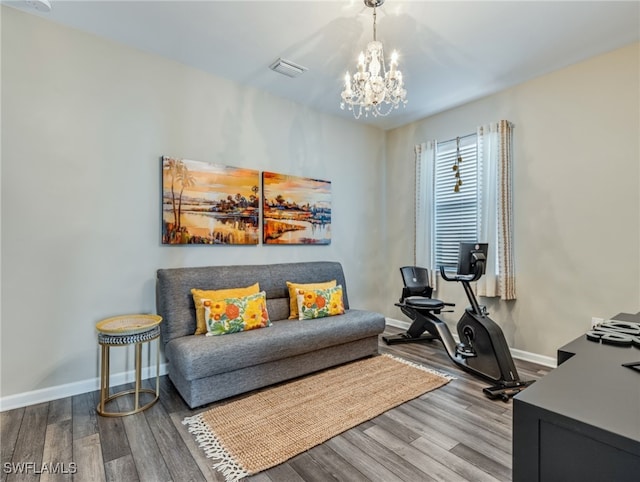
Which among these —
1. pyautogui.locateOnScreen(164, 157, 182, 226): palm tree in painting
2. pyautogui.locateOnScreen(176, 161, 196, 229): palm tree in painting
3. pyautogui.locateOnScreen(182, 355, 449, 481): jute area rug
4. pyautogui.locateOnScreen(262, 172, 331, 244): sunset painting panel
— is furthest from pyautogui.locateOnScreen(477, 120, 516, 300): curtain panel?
pyautogui.locateOnScreen(164, 157, 182, 226): palm tree in painting

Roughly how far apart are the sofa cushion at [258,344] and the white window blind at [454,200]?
1.54m

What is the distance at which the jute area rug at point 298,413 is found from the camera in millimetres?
1766

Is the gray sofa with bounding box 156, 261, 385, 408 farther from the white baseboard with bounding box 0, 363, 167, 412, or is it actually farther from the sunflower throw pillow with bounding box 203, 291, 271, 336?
the white baseboard with bounding box 0, 363, 167, 412

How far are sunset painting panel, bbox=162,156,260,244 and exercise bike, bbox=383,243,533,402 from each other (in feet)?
6.46

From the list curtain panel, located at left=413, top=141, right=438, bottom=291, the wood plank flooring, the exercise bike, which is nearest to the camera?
Result: the wood plank flooring

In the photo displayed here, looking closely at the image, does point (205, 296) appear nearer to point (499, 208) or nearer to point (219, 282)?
point (219, 282)

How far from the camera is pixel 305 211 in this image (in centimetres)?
378

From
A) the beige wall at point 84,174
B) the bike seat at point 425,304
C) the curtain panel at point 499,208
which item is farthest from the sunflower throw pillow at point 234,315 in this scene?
the curtain panel at point 499,208

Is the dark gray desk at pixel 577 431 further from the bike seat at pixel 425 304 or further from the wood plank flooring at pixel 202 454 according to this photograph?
the bike seat at pixel 425 304

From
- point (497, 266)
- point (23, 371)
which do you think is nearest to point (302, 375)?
point (23, 371)

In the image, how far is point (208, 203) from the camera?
3.06 m

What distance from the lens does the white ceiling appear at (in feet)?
7.35

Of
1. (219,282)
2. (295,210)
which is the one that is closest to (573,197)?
(295,210)

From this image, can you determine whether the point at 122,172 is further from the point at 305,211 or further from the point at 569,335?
the point at 569,335
